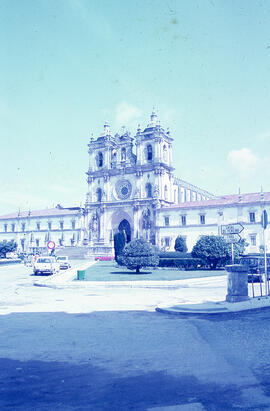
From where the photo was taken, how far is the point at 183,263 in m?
32.8

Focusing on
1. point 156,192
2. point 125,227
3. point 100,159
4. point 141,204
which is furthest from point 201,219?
point 100,159

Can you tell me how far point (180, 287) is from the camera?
18.5 m

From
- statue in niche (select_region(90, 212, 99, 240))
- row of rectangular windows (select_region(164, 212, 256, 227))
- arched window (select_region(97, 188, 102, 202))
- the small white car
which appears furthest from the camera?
arched window (select_region(97, 188, 102, 202))

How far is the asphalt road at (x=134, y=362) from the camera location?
14.8 ft

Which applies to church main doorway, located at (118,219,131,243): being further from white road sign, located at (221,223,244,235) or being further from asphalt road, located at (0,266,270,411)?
asphalt road, located at (0,266,270,411)

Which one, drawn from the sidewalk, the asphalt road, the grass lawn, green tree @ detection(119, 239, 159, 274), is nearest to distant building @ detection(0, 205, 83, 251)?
the grass lawn

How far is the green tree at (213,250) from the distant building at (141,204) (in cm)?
2165

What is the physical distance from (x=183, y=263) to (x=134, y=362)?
2738 centimetres

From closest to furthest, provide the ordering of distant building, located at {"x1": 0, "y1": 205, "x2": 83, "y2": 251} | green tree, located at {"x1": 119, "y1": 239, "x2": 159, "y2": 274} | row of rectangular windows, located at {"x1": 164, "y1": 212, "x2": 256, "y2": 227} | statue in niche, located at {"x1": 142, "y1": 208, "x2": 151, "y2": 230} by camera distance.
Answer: green tree, located at {"x1": 119, "y1": 239, "x2": 159, "y2": 274} → row of rectangular windows, located at {"x1": 164, "y1": 212, "x2": 256, "y2": 227} → statue in niche, located at {"x1": 142, "y1": 208, "x2": 151, "y2": 230} → distant building, located at {"x1": 0, "y1": 205, "x2": 83, "y2": 251}

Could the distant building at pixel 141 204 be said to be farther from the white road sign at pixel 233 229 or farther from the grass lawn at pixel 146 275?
the white road sign at pixel 233 229

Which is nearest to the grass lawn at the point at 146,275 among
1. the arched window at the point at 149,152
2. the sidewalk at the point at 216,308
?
the sidewalk at the point at 216,308

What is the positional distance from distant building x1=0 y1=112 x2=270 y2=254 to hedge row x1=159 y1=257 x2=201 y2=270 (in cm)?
2084

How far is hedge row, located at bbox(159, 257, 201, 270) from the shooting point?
32062 mm

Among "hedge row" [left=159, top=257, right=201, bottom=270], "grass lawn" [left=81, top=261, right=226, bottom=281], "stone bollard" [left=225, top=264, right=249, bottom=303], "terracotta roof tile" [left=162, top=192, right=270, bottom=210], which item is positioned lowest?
"grass lawn" [left=81, top=261, right=226, bottom=281]
